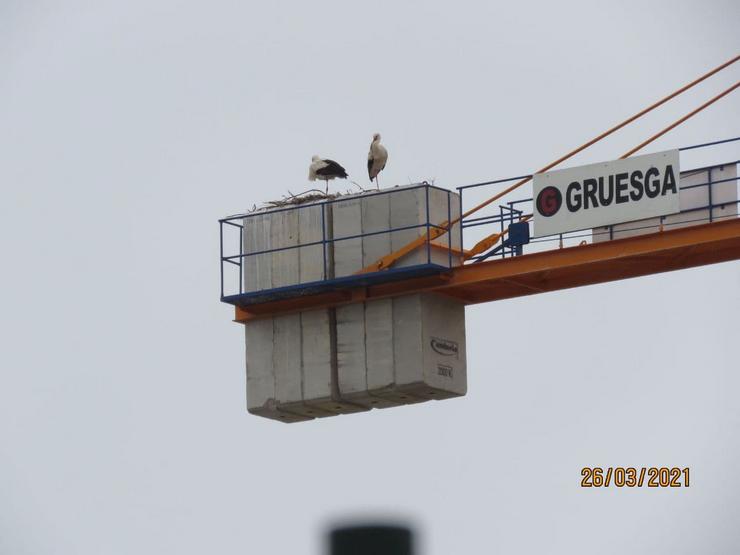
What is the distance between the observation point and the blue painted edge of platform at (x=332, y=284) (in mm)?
40469

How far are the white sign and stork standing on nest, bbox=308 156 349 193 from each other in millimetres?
5227

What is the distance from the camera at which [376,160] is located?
139 ft

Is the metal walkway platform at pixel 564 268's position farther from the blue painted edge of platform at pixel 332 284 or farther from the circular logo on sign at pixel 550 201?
the circular logo on sign at pixel 550 201

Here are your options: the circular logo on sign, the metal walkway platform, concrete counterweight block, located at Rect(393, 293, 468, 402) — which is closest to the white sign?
the circular logo on sign

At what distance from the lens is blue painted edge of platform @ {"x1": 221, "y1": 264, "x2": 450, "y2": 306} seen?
40469 millimetres

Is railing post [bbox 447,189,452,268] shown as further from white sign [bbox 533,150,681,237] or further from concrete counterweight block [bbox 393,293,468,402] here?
white sign [bbox 533,150,681,237]

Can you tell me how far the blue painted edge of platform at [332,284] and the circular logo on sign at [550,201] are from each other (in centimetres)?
240

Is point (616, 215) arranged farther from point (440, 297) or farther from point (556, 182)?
point (440, 297)

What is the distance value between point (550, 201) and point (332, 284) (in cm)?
504

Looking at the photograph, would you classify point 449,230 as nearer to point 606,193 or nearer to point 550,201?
point 550,201

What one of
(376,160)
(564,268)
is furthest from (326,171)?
(564,268)

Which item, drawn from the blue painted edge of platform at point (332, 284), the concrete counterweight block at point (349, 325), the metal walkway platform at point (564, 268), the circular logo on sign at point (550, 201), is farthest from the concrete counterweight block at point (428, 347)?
the circular logo on sign at point (550, 201)

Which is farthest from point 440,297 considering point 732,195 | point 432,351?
point 732,195

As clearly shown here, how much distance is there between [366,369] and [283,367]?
2.26 m
